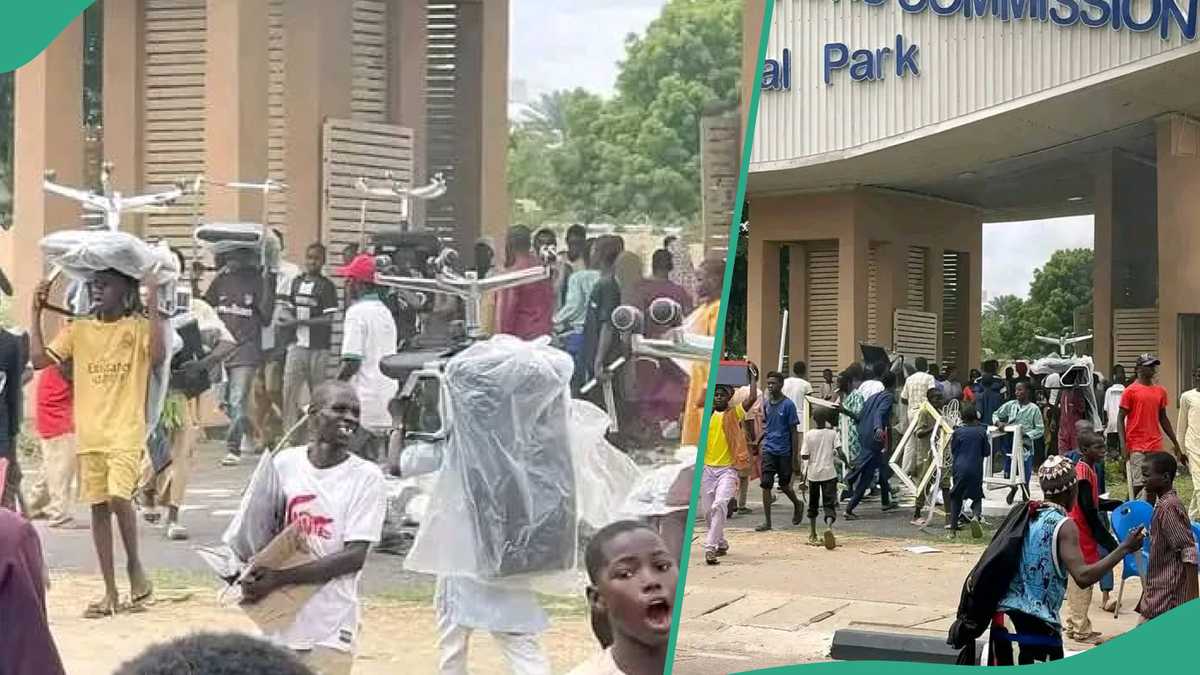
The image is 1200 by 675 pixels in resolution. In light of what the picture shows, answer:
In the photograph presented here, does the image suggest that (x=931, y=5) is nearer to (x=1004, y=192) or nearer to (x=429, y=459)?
(x=1004, y=192)

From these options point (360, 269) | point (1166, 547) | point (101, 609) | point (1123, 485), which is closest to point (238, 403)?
point (360, 269)

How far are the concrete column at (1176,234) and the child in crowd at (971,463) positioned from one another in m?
0.75

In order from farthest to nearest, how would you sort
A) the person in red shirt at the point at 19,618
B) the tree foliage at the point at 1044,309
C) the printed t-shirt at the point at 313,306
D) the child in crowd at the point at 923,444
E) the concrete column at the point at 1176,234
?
the child in crowd at the point at 923,444 < the tree foliage at the point at 1044,309 < the concrete column at the point at 1176,234 < the printed t-shirt at the point at 313,306 < the person in red shirt at the point at 19,618

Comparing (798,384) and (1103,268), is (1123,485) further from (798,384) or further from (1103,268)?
(798,384)

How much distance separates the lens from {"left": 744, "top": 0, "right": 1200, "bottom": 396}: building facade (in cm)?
605

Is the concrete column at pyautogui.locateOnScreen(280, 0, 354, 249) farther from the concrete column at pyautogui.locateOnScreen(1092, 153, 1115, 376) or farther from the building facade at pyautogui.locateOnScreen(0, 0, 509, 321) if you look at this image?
the concrete column at pyautogui.locateOnScreen(1092, 153, 1115, 376)

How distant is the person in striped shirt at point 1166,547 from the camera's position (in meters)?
5.06

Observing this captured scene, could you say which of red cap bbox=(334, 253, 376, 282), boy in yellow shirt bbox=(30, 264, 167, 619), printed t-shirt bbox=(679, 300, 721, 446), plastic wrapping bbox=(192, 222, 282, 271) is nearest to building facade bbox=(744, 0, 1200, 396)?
printed t-shirt bbox=(679, 300, 721, 446)

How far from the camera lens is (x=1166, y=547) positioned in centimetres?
512

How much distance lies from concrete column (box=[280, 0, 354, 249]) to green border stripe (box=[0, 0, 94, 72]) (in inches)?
16.9

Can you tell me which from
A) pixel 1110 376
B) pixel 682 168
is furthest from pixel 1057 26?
pixel 682 168

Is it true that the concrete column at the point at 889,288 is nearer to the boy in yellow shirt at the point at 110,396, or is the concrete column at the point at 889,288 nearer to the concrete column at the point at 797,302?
the concrete column at the point at 797,302

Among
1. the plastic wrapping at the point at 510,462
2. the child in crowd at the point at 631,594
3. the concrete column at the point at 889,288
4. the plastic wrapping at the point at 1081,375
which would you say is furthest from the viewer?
the concrete column at the point at 889,288

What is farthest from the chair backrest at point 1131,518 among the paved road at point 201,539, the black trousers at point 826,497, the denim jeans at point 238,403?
the denim jeans at point 238,403
